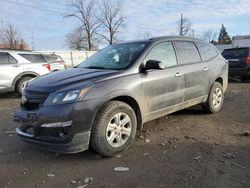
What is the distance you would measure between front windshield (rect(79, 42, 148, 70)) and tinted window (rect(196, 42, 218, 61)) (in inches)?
69.3

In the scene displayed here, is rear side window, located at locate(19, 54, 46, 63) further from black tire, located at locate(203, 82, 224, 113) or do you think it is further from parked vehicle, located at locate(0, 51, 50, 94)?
black tire, located at locate(203, 82, 224, 113)

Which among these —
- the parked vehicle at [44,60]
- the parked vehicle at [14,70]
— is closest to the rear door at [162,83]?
the parked vehicle at [44,60]

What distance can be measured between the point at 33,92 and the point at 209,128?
129 inches

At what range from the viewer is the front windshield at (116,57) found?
17.8 feet

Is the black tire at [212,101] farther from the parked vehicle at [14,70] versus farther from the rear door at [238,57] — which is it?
the rear door at [238,57]

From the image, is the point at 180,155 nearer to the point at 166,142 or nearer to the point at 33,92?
the point at 166,142

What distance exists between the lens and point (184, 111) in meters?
7.52

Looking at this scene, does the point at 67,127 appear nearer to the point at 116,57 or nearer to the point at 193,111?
the point at 116,57

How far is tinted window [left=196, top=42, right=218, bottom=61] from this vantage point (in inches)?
273

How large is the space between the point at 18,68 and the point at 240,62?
873 centimetres

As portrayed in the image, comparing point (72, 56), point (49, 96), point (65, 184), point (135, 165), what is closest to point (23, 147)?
point (49, 96)

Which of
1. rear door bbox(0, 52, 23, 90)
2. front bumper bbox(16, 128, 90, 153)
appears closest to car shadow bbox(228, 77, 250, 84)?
rear door bbox(0, 52, 23, 90)

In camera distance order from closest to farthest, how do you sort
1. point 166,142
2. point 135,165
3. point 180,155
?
1. point 135,165
2. point 180,155
3. point 166,142

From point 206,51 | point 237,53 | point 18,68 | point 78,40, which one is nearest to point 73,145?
point 206,51
